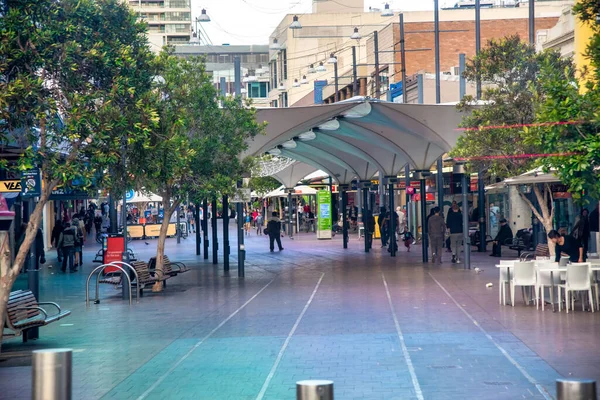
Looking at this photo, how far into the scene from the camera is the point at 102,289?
79.9ft

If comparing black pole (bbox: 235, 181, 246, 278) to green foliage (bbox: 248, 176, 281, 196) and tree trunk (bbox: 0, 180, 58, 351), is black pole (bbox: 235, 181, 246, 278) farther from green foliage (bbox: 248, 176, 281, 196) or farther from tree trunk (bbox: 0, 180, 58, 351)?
green foliage (bbox: 248, 176, 281, 196)

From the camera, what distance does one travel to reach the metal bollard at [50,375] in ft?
22.6

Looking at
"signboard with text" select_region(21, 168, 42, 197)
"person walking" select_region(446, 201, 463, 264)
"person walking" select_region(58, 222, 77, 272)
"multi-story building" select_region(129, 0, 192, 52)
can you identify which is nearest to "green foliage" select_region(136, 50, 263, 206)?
"person walking" select_region(446, 201, 463, 264)

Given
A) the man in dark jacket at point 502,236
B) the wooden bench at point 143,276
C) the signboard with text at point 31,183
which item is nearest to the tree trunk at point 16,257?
the signboard with text at point 31,183

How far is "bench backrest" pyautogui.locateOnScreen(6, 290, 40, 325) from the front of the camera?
13.3 m

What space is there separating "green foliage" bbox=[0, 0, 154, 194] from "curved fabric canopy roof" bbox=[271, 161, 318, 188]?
4157cm

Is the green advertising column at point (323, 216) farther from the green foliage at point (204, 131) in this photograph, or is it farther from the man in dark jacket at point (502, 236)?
the green foliage at point (204, 131)

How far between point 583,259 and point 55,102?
10.9m

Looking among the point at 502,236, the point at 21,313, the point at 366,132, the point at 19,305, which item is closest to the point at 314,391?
the point at 21,313

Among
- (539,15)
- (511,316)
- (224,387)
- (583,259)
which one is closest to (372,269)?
(583,259)

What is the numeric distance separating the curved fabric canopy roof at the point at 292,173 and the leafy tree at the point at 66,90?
41.6 m

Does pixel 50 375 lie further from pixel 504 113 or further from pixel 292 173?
pixel 292 173

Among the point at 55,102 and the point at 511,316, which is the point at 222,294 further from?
the point at 55,102

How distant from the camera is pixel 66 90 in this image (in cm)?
1327
